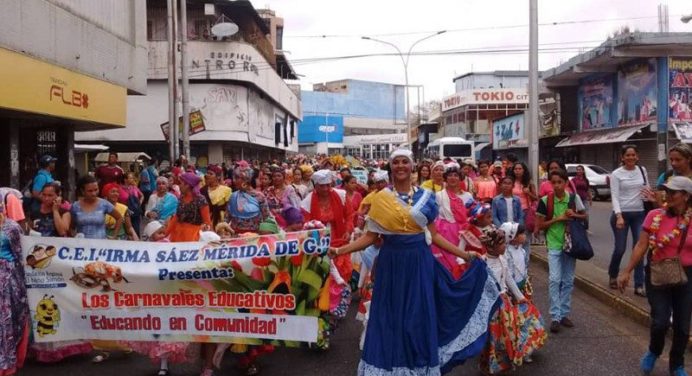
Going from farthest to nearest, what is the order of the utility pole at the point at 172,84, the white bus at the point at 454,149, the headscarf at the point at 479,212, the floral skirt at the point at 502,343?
the white bus at the point at 454,149 < the utility pole at the point at 172,84 < the headscarf at the point at 479,212 < the floral skirt at the point at 502,343

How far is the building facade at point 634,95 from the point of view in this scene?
24.6 m

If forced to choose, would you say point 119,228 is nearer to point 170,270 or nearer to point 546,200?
point 170,270

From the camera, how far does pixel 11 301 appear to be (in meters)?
5.21

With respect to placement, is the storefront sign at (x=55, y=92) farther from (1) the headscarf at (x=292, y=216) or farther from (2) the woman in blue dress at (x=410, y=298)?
(2) the woman in blue dress at (x=410, y=298)

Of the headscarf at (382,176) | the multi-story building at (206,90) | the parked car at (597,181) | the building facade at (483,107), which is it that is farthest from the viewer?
the building facade at (483,107)

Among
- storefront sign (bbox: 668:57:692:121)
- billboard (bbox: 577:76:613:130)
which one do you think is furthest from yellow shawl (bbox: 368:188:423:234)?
billboard (bbox: 577:76:613:130)

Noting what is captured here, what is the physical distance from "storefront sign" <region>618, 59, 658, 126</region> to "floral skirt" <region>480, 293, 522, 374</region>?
22302mm

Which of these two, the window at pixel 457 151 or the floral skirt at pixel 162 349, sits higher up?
the window at pixel 457 151

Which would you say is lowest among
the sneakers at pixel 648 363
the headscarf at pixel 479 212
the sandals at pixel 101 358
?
the sandals at pixel 101 358

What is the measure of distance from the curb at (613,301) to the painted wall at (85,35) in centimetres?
992

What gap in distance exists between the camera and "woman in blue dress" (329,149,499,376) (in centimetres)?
466

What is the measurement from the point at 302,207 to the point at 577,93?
2869cm

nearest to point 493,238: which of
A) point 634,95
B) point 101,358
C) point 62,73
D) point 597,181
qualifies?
point 101,358

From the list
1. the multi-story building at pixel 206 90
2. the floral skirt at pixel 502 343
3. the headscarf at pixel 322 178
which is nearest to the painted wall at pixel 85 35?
the headscarf at pixel 322 178
